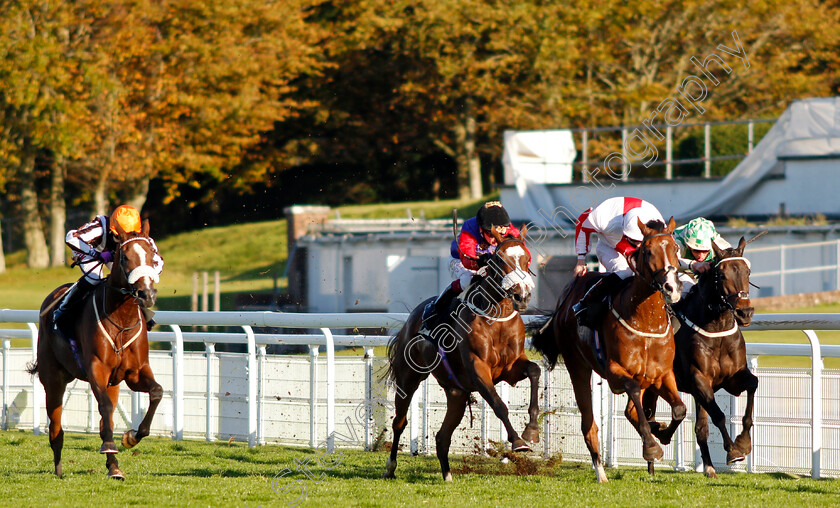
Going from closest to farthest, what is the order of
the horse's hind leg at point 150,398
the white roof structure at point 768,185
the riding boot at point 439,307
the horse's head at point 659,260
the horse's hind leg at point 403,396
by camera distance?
1. the horse's head at point 659,260
2. the horse's hind leg at point 150,398
3. the riding boot at point 439,307
4. the horse's hind leg at point 403,396
5. the white roof structure at point 768,185

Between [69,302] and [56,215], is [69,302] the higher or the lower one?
the lower one

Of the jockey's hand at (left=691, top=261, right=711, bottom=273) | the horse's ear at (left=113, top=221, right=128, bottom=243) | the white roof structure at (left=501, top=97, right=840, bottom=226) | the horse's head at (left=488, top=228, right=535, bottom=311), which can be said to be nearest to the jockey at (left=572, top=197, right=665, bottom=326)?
the jockey's hand at (left=691, top=261, right=711, bottom=273)

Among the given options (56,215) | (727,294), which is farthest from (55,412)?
(56,215)

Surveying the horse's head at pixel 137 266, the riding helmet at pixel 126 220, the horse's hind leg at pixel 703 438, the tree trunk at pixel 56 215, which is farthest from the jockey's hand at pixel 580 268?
the tree trunk at pixel 56 215

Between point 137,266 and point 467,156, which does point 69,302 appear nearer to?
point 137,266

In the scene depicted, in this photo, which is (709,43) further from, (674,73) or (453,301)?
(453,301)

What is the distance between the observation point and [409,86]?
28.1m

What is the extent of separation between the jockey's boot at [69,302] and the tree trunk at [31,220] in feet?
69.5

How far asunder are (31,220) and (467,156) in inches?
453

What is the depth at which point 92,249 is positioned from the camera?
23.5 feet

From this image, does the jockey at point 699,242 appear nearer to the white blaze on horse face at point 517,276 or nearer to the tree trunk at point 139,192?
the white blaze on horse face at point 517,276

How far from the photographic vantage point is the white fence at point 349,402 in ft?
23.1

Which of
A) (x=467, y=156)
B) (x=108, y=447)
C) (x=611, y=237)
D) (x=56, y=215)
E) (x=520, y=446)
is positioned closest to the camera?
(x=520, y=446)

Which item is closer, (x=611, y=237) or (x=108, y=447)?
(x=108, y=447)
